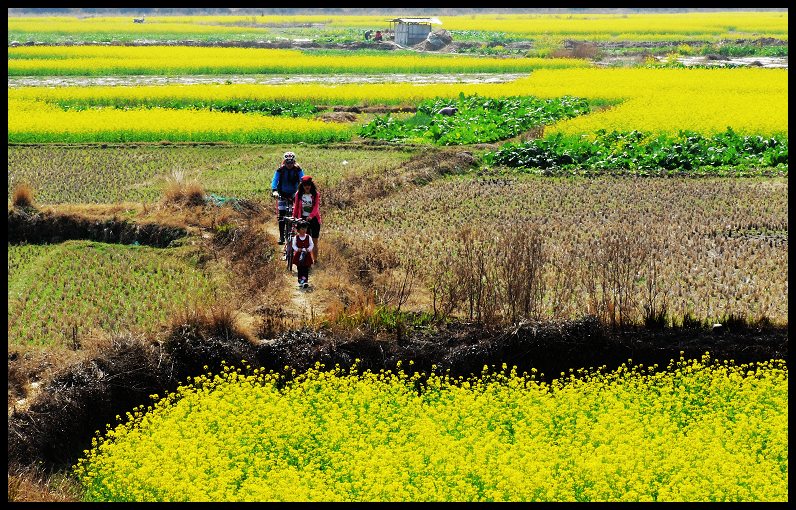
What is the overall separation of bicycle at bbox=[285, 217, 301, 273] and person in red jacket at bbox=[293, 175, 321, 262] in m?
0.13

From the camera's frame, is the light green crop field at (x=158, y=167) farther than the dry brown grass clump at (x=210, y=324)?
Yes

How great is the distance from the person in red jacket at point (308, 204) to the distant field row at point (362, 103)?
40.3ft

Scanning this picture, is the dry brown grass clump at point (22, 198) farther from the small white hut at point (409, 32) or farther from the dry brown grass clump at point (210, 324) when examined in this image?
the small white hut at point (409, 32)

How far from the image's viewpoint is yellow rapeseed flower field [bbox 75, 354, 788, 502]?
7.48 meters

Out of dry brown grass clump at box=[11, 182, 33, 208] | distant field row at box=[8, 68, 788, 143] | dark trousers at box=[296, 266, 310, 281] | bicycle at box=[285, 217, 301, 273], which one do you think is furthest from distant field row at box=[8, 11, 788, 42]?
dark trousers at box=[296, 266, 310, 281]

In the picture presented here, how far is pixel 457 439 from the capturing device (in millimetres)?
8570

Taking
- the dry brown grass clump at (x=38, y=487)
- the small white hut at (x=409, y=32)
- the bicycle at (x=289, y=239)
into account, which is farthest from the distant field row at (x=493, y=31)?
the dry brown grass clump at (x=38, y=487)

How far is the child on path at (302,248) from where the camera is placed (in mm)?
11094

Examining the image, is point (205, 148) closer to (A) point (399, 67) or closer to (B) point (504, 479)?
(B) point (504, 479)

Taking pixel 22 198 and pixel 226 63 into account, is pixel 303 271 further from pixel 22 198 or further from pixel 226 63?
pixel 226 63

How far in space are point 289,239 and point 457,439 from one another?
3.86m

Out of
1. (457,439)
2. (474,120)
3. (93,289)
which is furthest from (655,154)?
(457,439)

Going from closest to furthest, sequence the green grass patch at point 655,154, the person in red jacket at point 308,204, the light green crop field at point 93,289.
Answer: the light green crop field at point 93,289
the person in red jacket at point 308,204
the green grass patch at point 655,154

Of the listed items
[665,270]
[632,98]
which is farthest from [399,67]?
[665,270]
